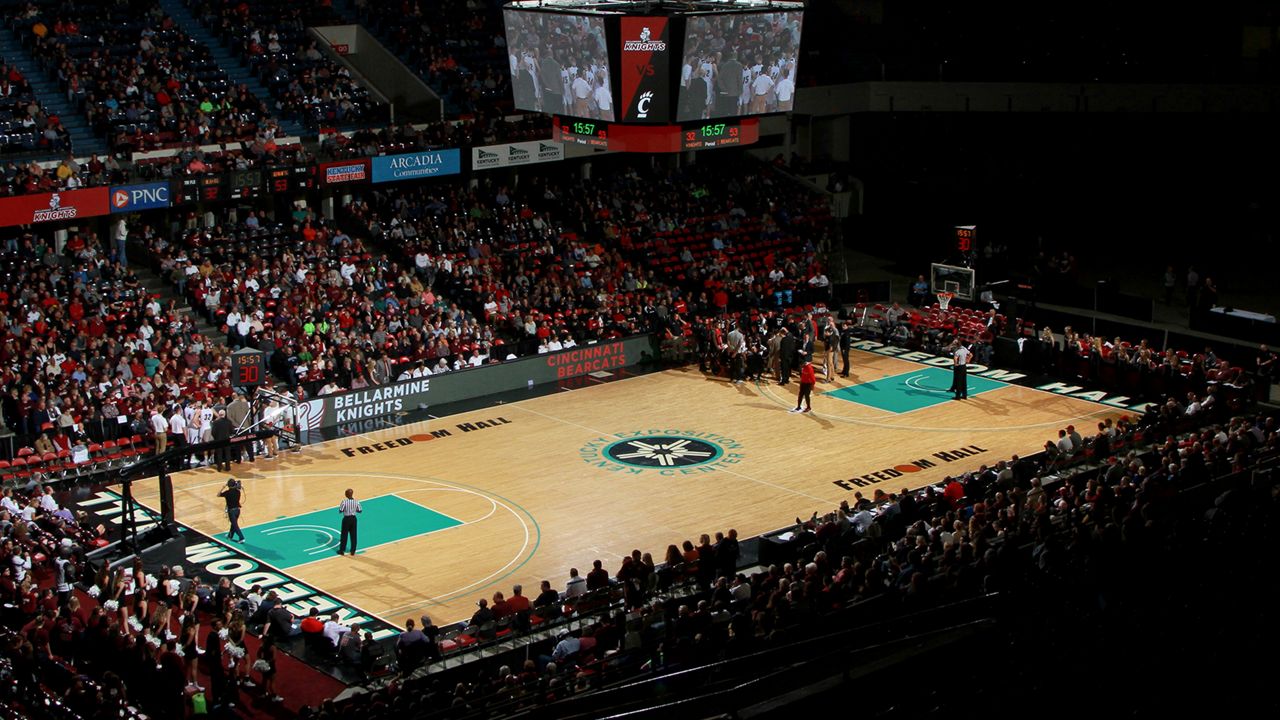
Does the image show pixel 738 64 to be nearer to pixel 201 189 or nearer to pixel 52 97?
pixel 201 189

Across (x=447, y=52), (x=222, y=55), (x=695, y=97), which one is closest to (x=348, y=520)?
(x=695, y=97)

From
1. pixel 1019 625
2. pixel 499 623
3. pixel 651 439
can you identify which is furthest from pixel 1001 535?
pixel 651 439

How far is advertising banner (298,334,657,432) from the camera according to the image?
3431 centimetres

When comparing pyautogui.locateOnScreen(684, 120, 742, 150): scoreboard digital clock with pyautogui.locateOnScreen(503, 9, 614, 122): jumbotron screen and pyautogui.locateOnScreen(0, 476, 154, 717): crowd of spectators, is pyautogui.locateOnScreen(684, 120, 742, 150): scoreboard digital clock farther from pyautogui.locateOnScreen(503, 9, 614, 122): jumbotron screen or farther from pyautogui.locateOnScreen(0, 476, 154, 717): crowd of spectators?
pyautogui.locateOnScreen(0, 476, 154, 717): crowd of spectators

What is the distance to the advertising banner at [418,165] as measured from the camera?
42031 millimetres

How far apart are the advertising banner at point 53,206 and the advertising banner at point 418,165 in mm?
7610

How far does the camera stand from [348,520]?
2628 cm

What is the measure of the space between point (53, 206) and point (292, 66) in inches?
425

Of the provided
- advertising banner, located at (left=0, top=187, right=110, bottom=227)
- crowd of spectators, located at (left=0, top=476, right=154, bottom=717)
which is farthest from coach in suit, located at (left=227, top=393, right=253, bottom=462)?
advertising banner, located at (left=0, top=187, right=110, bottom=227)

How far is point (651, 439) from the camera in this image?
110ft

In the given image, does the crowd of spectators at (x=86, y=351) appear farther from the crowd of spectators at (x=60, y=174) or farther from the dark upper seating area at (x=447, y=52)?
the dark upper seating area at (x=447, y=52)

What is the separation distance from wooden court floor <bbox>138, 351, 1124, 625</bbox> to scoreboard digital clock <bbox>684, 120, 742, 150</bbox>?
20.0 feet

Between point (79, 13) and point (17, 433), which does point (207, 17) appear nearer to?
point (79, 13)

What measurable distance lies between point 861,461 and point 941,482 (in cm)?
225
